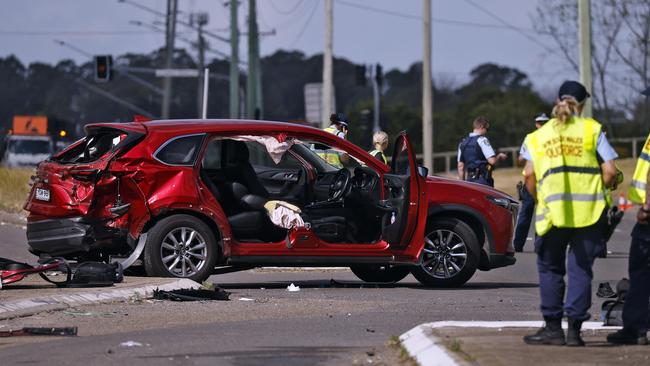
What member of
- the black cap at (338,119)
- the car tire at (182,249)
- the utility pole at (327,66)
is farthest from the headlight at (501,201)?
the utility pole at (327,66)

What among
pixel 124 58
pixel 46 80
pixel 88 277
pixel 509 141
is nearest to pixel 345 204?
pixel 88 277

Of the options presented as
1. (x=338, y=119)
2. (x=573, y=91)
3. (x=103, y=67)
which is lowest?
(x=573, y=91)

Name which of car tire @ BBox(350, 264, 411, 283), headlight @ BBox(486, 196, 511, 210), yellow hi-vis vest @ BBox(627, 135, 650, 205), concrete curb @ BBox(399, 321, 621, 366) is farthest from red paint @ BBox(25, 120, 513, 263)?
yellow hi-vis vest @ BBox(627, 135, 650, 205)

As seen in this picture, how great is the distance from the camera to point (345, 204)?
45.3ft

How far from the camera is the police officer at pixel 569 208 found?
8617mm

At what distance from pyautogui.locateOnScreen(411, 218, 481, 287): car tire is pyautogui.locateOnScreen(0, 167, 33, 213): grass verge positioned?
45.3ft

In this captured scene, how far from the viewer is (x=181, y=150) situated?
13.3 meters

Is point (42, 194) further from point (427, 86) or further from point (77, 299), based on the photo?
point (427, 86)

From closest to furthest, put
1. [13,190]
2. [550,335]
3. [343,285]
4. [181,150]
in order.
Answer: [550,335], [181,150], [343,285], [13,190]

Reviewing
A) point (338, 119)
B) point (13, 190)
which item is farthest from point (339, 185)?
point (13, 190)

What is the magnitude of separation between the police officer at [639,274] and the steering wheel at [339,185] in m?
5.08

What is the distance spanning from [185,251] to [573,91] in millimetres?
5309

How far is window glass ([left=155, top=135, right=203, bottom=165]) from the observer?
13.2 metres

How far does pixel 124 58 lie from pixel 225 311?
109630 millimetres
